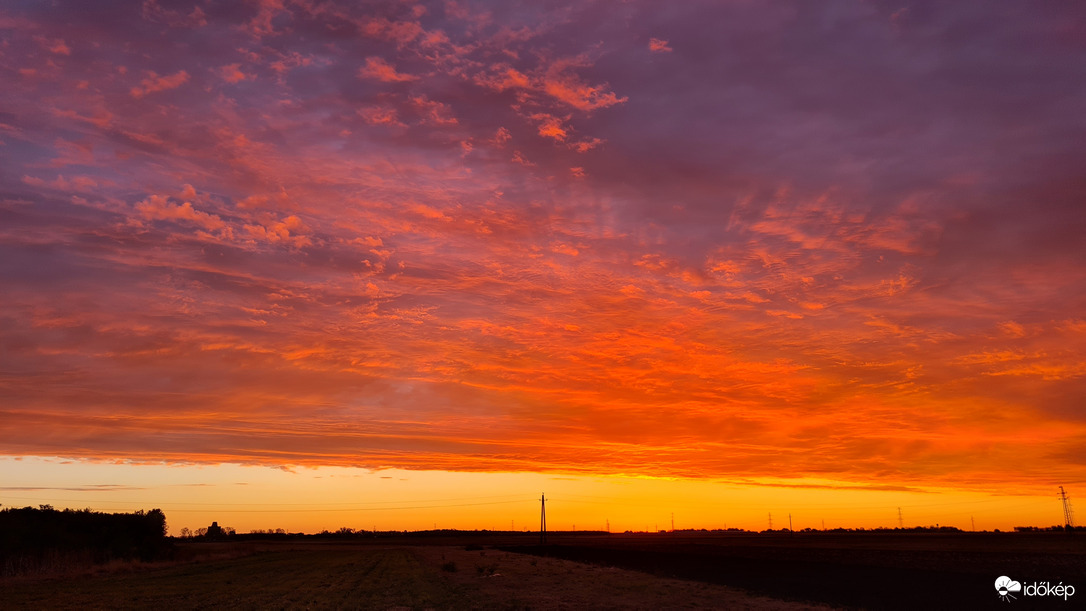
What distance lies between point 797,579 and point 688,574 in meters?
9.59

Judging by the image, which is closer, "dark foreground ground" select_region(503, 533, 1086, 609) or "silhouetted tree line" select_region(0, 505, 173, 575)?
"dark foreground ground" select_region(503, 533, 1086, 609)

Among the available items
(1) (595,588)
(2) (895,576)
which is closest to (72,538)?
(1) (595,588)

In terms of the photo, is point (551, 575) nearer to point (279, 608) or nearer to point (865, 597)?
point (865, 597)

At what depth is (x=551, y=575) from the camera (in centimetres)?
5778

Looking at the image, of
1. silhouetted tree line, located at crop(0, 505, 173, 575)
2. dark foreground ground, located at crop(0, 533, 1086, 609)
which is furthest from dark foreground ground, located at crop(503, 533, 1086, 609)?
silhouetted tree line, located at crop(0, 505, 173, 575)

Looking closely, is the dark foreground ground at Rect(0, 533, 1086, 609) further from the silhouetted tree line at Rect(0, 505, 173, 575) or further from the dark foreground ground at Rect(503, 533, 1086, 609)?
the silhouetted tree line at Rect(0, 505, 173, 575)

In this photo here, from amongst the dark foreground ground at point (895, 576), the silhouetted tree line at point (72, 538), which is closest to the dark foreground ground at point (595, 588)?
the dark foreground ground at point (895, 576)

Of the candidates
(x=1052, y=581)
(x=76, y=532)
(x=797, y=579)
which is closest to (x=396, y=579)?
(x=797, y=579)

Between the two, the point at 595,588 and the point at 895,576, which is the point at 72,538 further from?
the point at 895,576

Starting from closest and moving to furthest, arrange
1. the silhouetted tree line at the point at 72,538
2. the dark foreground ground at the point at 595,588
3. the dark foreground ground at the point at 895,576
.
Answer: the dark foreground ground at the point at 595,588 < the dark foreground ground at the point at 895,576 < the silhouetted tree line at the point at 72,538

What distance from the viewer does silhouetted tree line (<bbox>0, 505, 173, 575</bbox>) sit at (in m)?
63.3

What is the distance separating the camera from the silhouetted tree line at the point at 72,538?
63291 millimetres

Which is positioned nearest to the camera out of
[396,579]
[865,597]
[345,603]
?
[345,603]

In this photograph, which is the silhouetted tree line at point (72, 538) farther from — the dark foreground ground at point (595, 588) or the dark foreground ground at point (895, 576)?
the dark foreground ground at point (895, 576)
